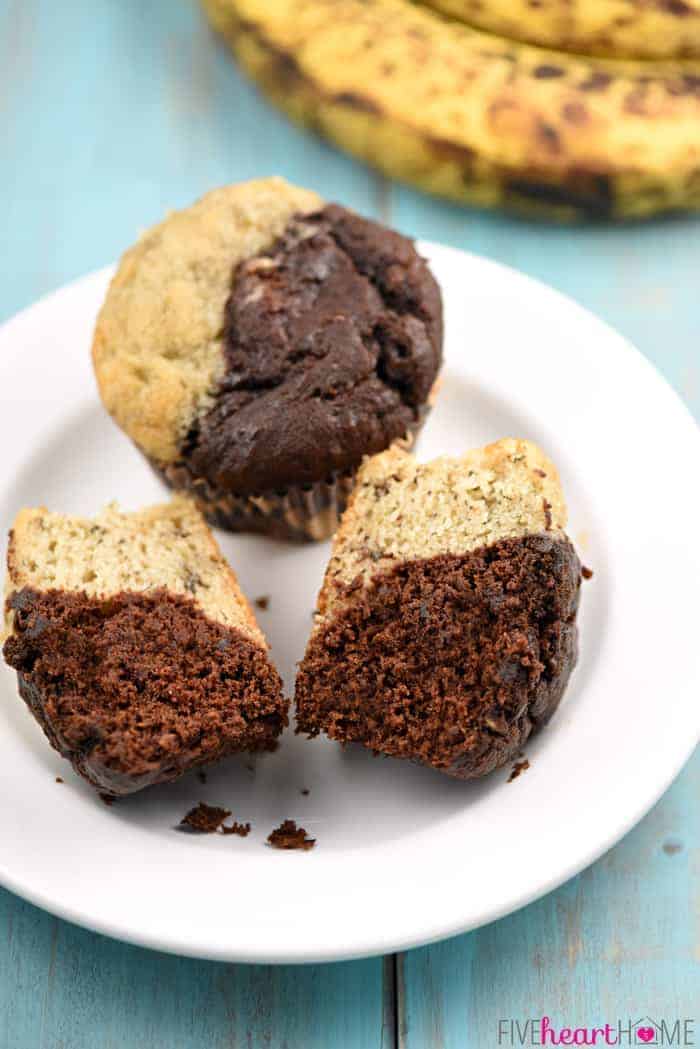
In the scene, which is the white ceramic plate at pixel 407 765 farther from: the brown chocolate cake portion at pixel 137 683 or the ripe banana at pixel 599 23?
the ripe banana at pixel 599 23

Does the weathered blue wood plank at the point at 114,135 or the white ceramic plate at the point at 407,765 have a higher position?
the weathered blue wood plank at the point at 114,135

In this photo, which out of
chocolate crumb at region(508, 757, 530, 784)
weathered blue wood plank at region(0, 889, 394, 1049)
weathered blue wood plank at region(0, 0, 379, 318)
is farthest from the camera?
weathered blue wood plank at region(0, 0, 379, 318)

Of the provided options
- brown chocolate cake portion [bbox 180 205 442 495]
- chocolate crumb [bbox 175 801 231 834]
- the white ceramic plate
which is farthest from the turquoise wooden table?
brown chocolate cake portion [bbox 180 205 442 495]

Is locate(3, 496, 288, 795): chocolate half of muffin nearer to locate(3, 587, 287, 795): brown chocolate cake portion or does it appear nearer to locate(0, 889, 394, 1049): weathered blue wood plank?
locate(3, 587, 287, 795): brown chocolate cake portion

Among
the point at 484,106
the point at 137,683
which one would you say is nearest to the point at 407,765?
the point at 137,683

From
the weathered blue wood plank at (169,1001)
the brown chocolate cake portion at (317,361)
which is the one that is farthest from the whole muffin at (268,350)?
the weathered blue wood plank at (169,1001)

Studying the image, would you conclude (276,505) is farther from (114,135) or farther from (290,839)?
(114,135)

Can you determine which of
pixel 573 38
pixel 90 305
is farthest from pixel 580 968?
pixel 573 38

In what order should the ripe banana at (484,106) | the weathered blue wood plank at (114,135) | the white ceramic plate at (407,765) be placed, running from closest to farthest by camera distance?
the white ceramic plate at (407,765), the ripe banana at (484,106), the weathered blue wood plank at (114,135)
